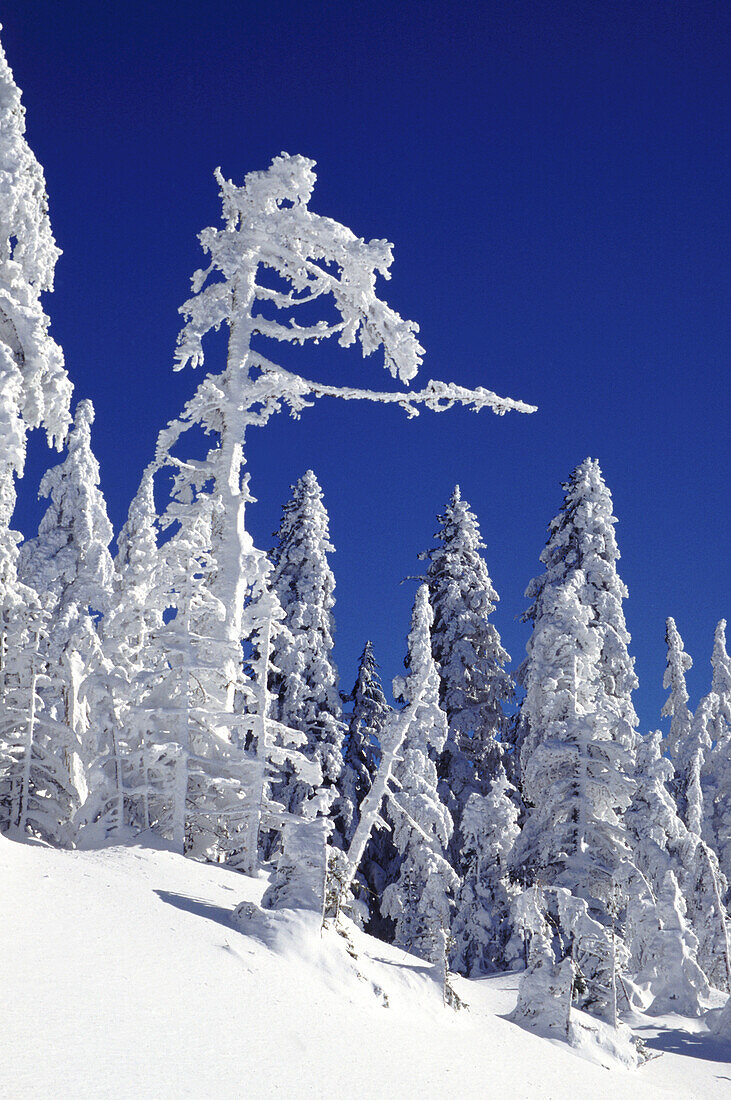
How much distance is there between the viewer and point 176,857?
41.5 feet

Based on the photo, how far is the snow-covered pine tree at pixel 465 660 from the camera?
3048 cm

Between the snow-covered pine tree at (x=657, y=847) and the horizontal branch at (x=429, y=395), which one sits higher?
the horizontal branch at (x=429, y=395)

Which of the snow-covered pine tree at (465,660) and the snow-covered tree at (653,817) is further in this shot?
the snow-covered pine tree at (465,660)

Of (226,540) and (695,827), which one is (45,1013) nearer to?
(226,540)

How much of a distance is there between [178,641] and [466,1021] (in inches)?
293

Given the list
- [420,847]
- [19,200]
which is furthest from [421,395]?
[420,847]

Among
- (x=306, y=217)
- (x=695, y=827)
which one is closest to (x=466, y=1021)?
(x=306, y=217)

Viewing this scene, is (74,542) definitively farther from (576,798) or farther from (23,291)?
(23,291)

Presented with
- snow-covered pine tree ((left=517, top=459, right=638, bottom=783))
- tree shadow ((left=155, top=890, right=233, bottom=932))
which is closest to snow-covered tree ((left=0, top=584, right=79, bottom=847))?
tree shadow ((left=155, top=890, right=233, bottom=932))

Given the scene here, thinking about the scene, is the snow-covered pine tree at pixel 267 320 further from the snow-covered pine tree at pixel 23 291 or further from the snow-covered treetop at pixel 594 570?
the snow-covered treetop at pixel 594 570

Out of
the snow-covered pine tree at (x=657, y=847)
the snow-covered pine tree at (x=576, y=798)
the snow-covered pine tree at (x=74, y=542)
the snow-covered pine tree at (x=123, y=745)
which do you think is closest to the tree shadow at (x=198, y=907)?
the snow-covered pine tree at (x=123, y=745)

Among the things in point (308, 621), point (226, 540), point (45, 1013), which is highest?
point (308, 621)

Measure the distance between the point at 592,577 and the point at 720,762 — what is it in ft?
49.2

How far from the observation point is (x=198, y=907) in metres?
10.3
